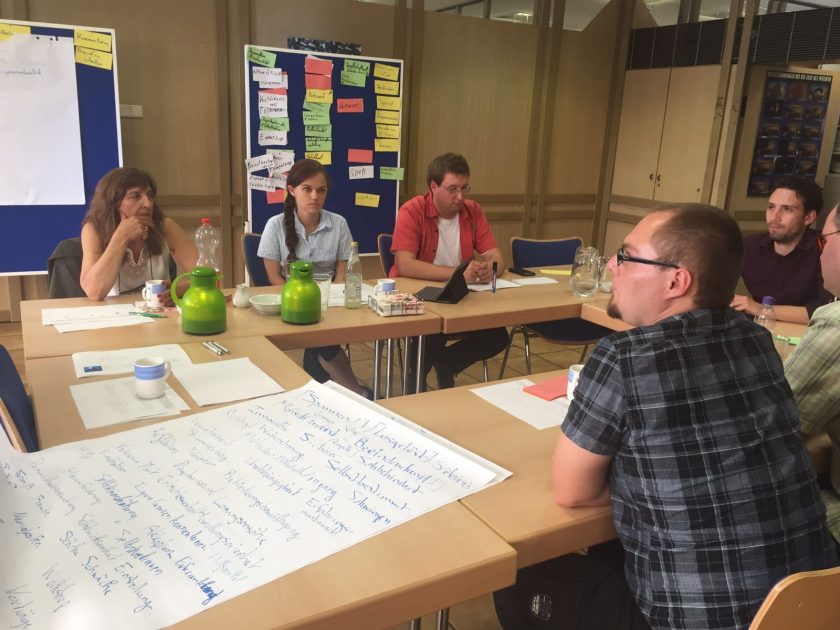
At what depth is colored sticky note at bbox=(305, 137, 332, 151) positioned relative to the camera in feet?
15.6

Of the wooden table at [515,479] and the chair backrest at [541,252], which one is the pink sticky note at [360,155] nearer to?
the chair backrest at [541,252]

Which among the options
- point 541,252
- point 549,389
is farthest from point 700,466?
point 541,252

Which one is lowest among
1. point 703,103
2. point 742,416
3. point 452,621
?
point 452,621

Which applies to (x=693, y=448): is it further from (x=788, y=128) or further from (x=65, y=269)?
(x=788, y=128)

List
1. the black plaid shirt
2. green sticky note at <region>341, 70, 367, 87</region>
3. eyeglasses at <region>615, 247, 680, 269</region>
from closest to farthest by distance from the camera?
the black plaid shirt, eyeglasses at <region>615, 247, 680, 269</region>, green sticky note at <region>341, 70, 367, 87</region>

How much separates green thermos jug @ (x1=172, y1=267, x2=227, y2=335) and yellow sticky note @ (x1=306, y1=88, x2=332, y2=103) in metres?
2.86

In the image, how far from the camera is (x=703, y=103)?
543 cm

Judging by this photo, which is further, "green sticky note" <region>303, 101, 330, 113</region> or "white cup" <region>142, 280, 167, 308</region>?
"green sticky note" <region>303, 101, 330, 113</region>

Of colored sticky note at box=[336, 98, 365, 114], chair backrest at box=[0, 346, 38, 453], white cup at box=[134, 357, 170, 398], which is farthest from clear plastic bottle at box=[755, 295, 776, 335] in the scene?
colored sticky note at box=[336, 98, 365, 114]

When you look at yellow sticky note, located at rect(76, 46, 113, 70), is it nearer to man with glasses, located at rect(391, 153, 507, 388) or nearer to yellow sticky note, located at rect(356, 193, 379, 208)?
yellow sticky note, located at rect(356, 193, 379, 208)

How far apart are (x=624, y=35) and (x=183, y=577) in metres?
6.21

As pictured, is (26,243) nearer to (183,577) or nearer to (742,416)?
(183,577)

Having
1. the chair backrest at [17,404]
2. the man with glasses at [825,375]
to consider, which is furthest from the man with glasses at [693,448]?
the chair backrest at [17,404]

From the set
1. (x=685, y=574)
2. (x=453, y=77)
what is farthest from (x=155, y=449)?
(x=453, y=77)
